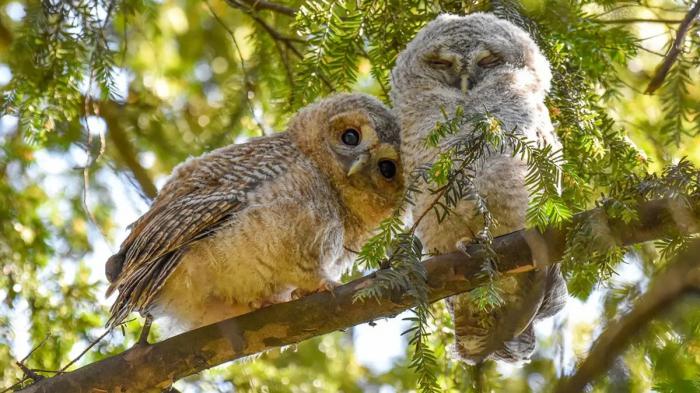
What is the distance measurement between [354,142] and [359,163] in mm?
198

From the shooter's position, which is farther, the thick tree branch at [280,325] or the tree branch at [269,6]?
the tree branch at [269,6]

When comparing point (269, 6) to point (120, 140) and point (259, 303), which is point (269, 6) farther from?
point (120, 140)

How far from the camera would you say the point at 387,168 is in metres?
3.23

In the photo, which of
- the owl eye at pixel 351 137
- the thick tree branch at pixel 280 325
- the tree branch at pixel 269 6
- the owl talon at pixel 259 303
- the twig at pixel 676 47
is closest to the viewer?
the thick tree branch at pixel 280 325

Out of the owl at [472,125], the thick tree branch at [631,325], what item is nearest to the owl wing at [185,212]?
the owl at [472,125]

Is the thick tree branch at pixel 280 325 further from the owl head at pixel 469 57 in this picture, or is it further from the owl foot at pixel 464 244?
the owl head at pixel 469 57

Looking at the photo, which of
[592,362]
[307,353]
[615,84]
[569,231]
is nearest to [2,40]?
[307,353]

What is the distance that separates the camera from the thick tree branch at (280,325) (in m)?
2.35

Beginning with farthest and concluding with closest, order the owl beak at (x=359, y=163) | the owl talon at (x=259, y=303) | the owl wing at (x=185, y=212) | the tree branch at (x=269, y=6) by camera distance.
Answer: the tree branch at (x=269, y=6) < the owl beak at (x=359, y=163) < the owl talon at (x=259, y=303) < the owl wing at (x=185, y=212)

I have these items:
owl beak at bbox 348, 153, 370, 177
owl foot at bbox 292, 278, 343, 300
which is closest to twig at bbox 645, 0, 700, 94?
owl beak at bbox 348, 153, 370, 177

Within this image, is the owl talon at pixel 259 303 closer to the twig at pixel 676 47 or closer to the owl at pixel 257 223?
the owl at pixel 257 223

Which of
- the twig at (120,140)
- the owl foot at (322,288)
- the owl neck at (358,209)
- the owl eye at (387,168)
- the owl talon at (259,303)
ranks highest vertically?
the twig at (120,140)

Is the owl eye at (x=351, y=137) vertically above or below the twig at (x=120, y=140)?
below

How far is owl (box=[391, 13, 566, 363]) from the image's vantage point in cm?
265
